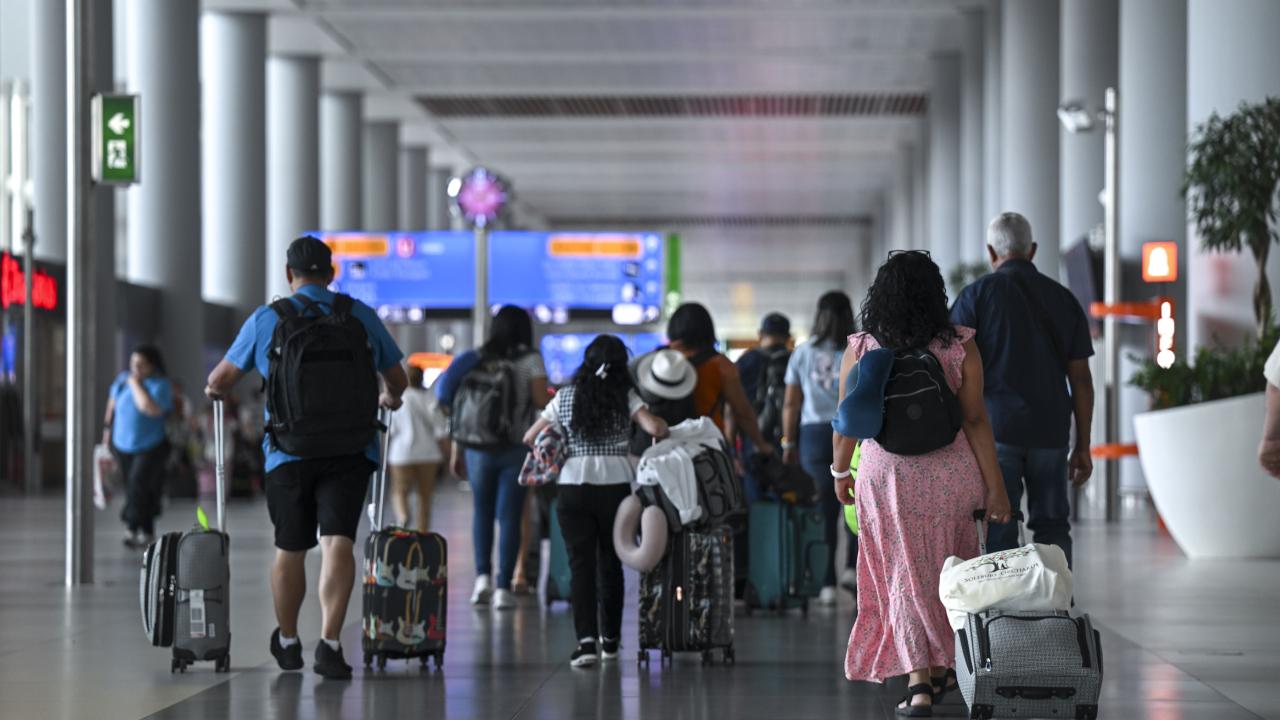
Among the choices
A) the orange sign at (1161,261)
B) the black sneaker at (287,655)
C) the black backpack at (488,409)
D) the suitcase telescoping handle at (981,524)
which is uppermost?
the orange sign at (1161,261)

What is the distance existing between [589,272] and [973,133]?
8.55 metres

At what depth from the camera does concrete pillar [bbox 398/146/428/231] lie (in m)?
42.9

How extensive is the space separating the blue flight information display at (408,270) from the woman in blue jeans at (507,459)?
13997mm

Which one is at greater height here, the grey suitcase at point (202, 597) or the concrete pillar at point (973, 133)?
the concrete pillar at point (973, 133)

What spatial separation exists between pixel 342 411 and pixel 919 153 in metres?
32.1

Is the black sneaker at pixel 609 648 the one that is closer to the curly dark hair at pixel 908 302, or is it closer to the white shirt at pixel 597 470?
the white shirt at pixel 597 470

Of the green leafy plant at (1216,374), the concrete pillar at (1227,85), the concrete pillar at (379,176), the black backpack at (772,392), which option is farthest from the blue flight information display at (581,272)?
the concrete pillar at (379,176)

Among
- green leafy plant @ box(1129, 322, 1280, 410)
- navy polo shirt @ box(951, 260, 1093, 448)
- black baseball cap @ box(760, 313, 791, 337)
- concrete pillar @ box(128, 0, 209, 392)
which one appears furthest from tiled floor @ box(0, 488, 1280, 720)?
concrete pillar @ box(128, 0, 209, 392)

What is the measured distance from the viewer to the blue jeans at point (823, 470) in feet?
32.0

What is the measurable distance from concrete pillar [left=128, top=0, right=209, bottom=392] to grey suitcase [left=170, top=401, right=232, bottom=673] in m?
19.9

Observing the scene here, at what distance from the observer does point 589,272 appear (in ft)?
77.1

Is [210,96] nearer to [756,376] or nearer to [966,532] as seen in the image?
[756,376]

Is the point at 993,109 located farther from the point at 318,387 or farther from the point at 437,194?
the point at 437,194

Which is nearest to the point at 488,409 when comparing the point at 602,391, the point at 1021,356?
the point at 602,391
